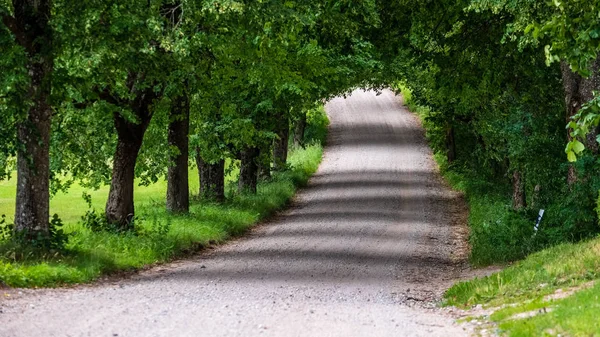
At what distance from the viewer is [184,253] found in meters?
22.5

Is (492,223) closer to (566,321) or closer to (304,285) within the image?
(304,285)

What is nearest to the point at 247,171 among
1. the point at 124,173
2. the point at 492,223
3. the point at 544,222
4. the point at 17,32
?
the point at 492,223

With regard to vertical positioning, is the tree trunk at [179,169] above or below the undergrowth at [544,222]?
above

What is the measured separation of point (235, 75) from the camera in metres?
24.1

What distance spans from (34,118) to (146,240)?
4477 mm

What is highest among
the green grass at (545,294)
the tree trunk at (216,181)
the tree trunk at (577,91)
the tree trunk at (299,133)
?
the tree trunk at (577,91)

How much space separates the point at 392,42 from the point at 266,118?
8257 mm

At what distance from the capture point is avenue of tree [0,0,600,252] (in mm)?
16688

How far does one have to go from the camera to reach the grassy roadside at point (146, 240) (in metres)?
16.5

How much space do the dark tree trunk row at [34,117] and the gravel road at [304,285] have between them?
1898 mm

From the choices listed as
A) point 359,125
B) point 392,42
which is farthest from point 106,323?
point 359,125

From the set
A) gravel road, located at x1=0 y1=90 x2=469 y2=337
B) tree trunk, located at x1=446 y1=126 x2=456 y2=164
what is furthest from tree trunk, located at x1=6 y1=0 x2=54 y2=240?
tree trunk, located at x1=446 y1=126 x2=456 y2=164

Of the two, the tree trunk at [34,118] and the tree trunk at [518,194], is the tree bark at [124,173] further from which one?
the tree trunk at [518,194]

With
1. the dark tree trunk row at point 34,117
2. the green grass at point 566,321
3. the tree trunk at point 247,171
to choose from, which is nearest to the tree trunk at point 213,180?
the tree trunk at point 247,171
